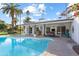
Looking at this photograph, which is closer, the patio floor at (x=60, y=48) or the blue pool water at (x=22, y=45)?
the patio floor at (x=60, y=48)

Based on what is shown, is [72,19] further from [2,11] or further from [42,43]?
[2,11]

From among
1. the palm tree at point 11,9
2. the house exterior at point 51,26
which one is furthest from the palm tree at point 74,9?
the palm tree at point 11,9

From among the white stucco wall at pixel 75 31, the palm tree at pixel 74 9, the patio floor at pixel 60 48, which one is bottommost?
the patio floor at pixel 60 48

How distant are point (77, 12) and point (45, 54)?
2218 mm

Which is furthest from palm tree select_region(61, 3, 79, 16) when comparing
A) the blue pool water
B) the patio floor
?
the blue pool water

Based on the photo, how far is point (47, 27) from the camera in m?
8.19

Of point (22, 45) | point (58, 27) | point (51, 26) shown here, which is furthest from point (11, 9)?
point (58, 27)

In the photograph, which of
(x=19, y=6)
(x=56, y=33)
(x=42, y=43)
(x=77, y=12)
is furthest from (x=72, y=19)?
(x=19, y=6)

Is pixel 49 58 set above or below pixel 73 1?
below

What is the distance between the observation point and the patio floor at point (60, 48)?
7.55 metres

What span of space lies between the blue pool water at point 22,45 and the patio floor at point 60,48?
0.88 ft

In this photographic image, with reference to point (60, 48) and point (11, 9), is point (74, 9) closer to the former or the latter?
point (60, 48)

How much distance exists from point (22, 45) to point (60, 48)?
1.67 meters

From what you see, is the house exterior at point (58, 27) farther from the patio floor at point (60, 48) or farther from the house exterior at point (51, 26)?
the patio floor at point (60, 48)
